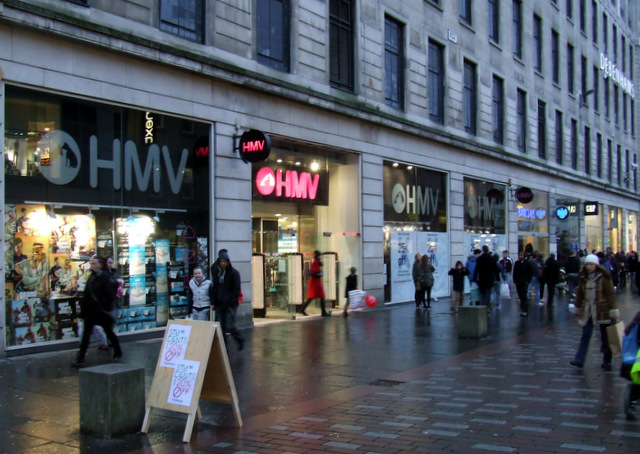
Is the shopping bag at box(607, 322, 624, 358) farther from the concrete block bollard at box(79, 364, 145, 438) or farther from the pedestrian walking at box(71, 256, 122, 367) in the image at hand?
the pedestrian walking at box(71, 256, 122, 367)

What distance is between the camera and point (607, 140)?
43844 mm

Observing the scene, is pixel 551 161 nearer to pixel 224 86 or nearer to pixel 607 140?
pixel 607 140

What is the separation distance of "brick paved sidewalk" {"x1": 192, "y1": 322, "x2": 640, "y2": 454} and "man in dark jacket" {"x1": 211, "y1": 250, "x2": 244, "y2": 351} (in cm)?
311

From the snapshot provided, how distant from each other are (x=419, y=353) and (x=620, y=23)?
149 ft

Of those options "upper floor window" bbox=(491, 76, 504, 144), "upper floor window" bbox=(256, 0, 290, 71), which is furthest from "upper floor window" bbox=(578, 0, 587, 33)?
"upper floor window" bbox=(256, 0, 290, 71)

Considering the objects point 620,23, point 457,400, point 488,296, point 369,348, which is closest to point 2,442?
point 457,400

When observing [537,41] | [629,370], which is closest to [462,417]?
[629,370]

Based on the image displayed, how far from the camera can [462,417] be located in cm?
699

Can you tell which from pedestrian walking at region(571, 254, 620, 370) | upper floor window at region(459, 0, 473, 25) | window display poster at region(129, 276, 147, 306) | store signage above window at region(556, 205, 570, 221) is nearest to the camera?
pedestrian walking at region(571, 254, 620, 370)

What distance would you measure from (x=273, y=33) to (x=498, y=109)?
15.3 metres

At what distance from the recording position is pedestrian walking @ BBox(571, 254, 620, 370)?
9594 millimetres

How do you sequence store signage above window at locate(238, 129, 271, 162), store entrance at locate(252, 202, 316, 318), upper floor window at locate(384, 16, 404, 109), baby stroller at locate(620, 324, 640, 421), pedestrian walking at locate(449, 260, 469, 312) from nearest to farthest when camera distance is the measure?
1. baby stroller at locate(620, 324, 640, 421)
2. store signage above window at locate(238, 129, 271, 162)
3. store entrance at locate(252, 202, 316, 318)
4. pedestrian walking at locate(449, 260, 469, 312)
5. upper floor window at locate(384, 16, 404, 109)

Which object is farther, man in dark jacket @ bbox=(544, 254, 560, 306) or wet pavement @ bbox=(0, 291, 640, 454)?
man in dark jacket @ bbox=(544, 254, 560, 306)

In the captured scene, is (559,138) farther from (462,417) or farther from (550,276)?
(462,417)
